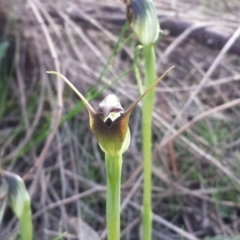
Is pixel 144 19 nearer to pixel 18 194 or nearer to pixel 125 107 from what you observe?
pixel 18 194

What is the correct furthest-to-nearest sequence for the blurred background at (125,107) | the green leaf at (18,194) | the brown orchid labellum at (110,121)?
the blurred background at (125,107)
the green leaf at (18,194)
the brown orchid labellum at (110,121)

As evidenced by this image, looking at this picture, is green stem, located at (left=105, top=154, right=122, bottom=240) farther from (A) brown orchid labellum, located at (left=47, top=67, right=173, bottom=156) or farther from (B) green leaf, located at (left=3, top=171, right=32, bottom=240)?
(B) green leaf, located at (left=3, top=171, right=32, bottom=240)

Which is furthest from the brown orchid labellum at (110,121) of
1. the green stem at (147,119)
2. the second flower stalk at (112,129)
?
the green stem at (147,119)

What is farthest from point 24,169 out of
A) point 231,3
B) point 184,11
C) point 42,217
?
point 231,3

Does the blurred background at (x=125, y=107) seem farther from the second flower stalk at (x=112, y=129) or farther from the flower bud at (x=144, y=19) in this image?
the second flower stalk at (x=112, y=129)

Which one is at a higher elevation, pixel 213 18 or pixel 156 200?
pixel 213 18

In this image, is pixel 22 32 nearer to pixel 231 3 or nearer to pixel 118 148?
pixel 231 3
